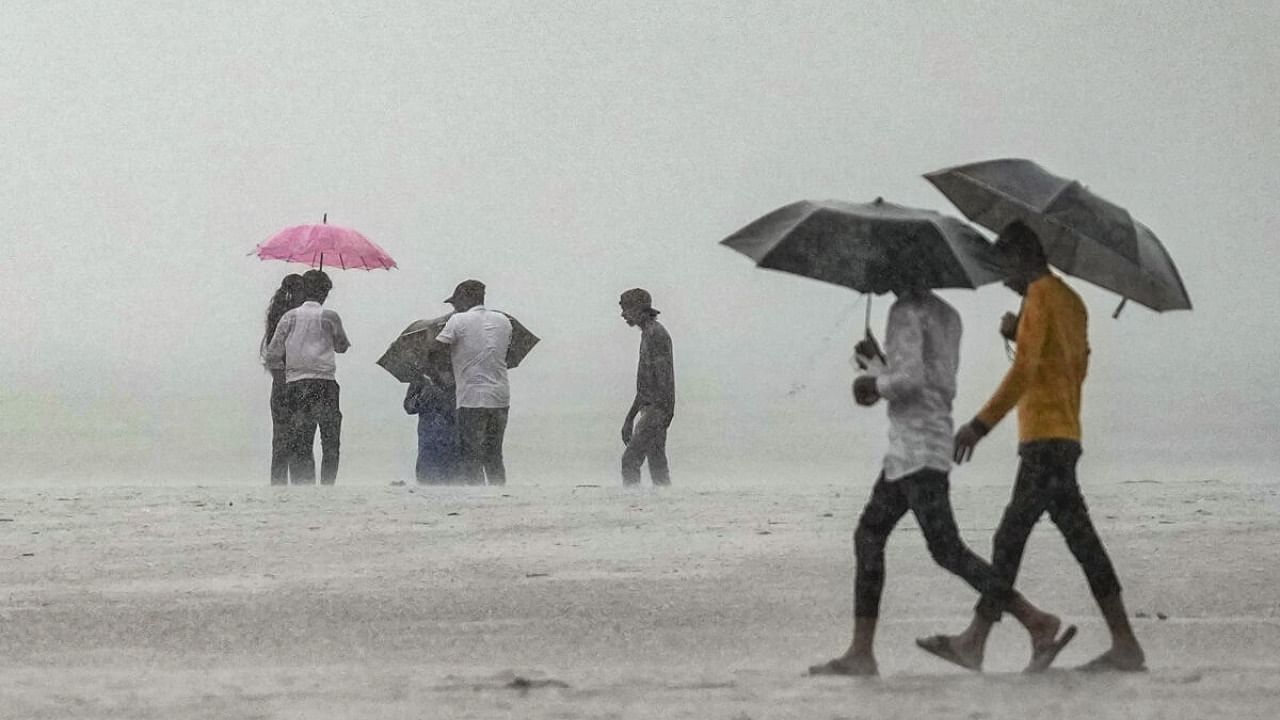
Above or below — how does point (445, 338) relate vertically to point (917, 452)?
→ above

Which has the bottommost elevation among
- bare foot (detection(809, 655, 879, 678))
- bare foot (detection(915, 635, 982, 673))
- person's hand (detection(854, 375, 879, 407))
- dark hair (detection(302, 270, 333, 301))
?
bare foot (detection(809, 655, 879, 678))

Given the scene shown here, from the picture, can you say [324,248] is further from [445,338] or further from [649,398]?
[649,398]

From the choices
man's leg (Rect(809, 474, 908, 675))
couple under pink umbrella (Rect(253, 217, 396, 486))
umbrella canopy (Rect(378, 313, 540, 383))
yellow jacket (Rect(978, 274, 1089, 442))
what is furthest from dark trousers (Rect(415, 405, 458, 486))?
yellow jacket (Rect(978, 274, 1089, 442))

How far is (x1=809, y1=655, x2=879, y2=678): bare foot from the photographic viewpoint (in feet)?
24.9

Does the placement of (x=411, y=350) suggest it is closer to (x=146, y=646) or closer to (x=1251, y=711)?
(x=146, y=646)

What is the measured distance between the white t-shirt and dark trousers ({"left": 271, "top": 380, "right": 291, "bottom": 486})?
1.37 metres

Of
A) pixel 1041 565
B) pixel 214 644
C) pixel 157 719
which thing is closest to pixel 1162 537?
pixel 1041 565

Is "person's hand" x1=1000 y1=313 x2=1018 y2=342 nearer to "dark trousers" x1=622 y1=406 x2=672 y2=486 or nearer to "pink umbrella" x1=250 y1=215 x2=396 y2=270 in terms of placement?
"dark trousers" x1=622 y1=406 x2=672 y2=486

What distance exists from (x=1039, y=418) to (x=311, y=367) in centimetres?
945

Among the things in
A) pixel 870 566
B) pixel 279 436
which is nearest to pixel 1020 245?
pixel 870 566

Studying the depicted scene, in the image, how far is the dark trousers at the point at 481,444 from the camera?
15.9m

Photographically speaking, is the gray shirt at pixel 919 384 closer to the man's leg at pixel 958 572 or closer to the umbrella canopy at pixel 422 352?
the man's leg at pixel 958 572

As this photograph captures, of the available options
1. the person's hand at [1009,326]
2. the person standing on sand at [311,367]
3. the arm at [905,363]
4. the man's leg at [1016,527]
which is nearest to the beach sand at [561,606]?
the man's leg at [1016,527]

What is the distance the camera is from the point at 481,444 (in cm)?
1605
